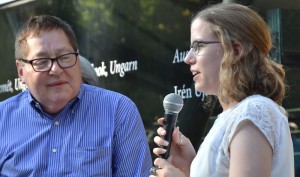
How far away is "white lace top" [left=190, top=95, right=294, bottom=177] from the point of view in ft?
8.18

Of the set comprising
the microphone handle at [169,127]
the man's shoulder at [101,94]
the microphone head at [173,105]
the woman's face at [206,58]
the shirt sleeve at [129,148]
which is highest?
the woman's face at [206,58]

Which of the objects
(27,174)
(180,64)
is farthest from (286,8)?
(27,174)

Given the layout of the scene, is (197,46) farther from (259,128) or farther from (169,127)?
(259,128)

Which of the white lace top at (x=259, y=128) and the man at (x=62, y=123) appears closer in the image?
the white lace top at (x=259, y=128)

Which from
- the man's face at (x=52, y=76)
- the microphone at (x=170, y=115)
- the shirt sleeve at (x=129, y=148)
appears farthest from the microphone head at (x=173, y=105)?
the man's face at (x=52, y=76)

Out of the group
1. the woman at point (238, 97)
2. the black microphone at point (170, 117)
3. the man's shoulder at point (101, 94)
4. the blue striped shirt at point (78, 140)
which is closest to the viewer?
the woman at point (238, 97)

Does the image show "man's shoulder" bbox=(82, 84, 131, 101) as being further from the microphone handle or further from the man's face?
the microphone handle

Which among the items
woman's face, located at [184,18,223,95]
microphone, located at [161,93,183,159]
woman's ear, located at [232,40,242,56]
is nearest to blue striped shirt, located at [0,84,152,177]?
microphone, located at [161,93,183,159]

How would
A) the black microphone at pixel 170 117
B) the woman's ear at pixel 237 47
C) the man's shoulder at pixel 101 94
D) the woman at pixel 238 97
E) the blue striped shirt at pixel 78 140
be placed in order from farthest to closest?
the man's shoulder at pixel 101 94 → the blue striped shirt at pixel 78 140 → the black microphone at pixel 170 117 → the woman's ear at pixel 237 47 → the woman at pixel 238 97

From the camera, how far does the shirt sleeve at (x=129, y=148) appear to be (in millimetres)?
3447

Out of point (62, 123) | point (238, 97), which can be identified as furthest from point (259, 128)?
point (62, 123)

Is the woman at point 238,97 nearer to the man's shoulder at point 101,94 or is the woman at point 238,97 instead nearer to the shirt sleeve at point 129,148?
the shirt sleeve at point 129,148

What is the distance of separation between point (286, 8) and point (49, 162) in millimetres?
2546

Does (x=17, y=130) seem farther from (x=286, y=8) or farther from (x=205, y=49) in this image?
(x=286, y=8)
